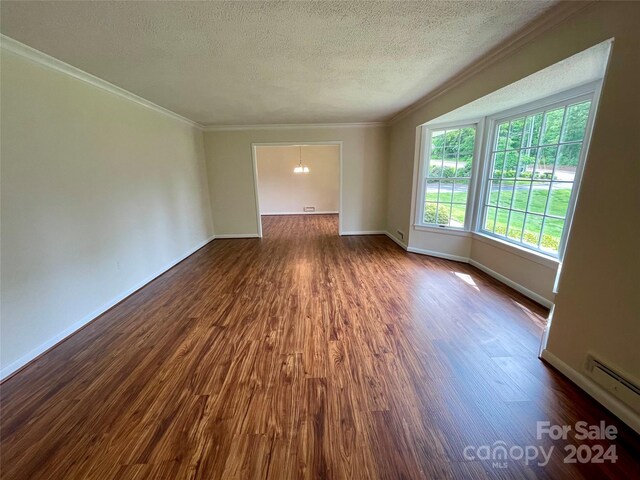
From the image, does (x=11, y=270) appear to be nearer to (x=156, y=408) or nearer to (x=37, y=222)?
(x=37, y=222)

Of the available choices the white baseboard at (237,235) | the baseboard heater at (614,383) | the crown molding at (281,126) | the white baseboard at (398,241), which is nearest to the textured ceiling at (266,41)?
the crown molding at (281,126)

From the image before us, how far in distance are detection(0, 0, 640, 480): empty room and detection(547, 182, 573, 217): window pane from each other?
0.02 m

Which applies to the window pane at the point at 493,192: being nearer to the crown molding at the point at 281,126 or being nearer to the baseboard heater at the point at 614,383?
the baseboard heater at the point at 614,383

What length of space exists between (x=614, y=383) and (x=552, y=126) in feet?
7.93

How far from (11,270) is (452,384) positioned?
327 cm

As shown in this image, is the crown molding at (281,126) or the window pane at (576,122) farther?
the crown molding at (281,126)

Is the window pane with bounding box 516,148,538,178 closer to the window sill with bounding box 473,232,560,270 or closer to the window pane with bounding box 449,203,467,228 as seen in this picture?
the window sill with bounding box 473,232,560,270

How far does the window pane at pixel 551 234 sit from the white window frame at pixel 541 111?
45 millimetres

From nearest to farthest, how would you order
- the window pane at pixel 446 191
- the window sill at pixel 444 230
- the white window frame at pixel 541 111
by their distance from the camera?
the white window frame at pixel 541 111, the window sill at pixel 444 230, the window pane at pixel 446 191

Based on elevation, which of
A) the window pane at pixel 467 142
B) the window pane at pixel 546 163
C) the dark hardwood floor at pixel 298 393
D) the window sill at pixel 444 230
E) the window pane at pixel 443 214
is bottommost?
the dark hardwood floor at pixel 298 393

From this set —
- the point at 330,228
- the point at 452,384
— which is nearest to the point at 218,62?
the point at 452,384

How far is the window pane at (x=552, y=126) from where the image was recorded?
8.30 ft

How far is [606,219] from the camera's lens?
1.47 m

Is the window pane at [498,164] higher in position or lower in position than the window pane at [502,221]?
higher
